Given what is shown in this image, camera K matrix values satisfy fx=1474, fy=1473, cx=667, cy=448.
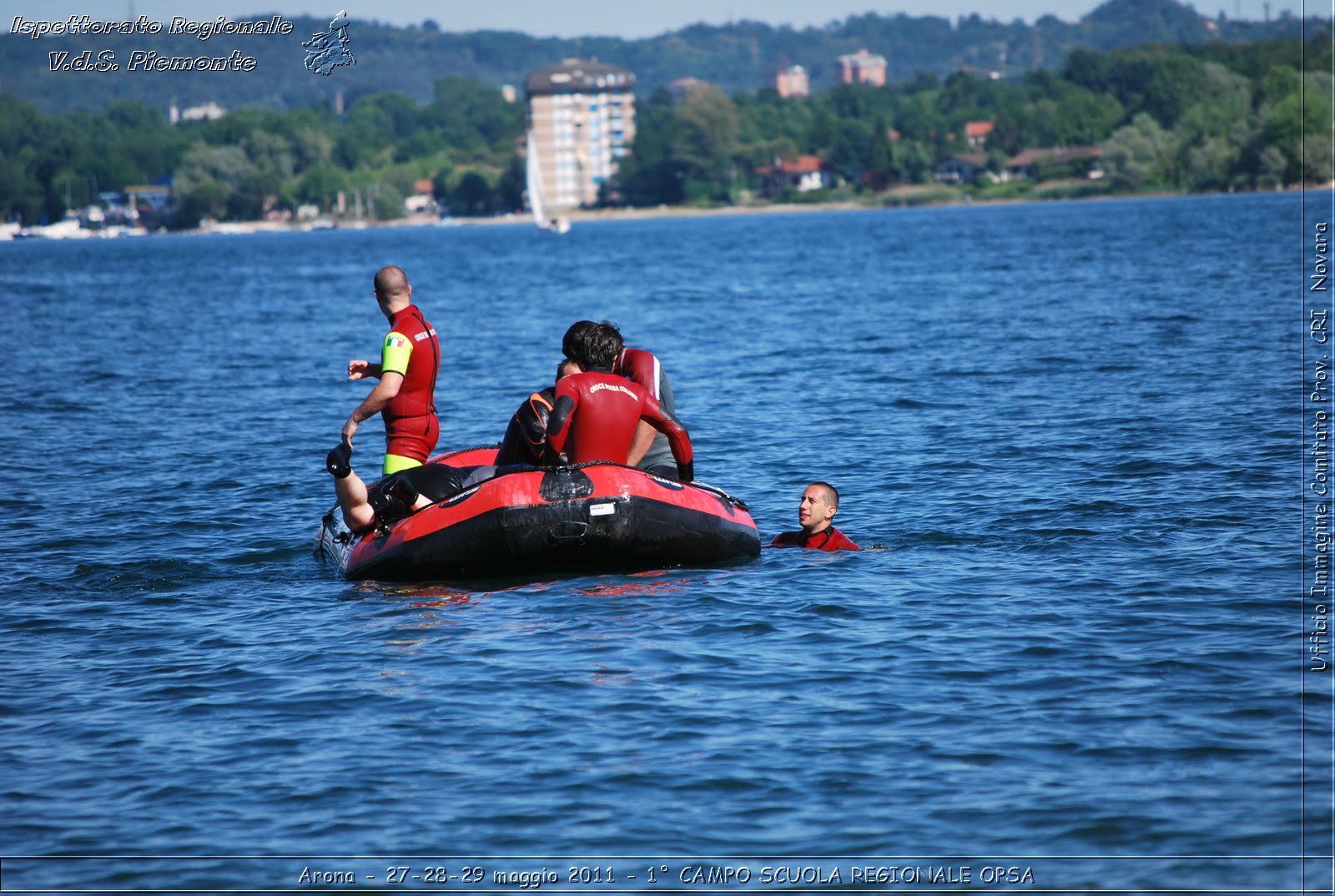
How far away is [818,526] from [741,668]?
10.3 ft

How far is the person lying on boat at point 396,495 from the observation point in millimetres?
10930

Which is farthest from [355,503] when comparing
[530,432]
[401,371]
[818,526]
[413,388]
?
[818,526]

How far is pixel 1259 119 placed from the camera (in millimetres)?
125125

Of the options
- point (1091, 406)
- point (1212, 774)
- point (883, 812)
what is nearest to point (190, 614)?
point (883, 812)

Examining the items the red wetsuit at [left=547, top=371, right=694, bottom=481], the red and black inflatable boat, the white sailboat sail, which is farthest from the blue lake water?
the white sailboat sail

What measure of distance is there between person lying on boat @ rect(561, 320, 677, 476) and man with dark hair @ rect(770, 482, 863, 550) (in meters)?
1.18

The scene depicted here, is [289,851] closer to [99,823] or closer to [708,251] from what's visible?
[99,823]

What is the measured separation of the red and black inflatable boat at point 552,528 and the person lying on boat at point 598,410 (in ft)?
0.65

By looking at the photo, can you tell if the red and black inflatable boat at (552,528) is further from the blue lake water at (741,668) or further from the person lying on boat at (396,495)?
the blue lake water at (741,668)

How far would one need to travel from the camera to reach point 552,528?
10477 mm

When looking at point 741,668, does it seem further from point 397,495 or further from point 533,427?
point 397,495

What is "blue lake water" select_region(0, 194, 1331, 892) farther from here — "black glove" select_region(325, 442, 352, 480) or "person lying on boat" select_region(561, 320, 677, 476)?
"black glove" select_region(325, 442, 352, 480)

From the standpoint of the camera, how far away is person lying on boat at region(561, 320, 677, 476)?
10531 mm

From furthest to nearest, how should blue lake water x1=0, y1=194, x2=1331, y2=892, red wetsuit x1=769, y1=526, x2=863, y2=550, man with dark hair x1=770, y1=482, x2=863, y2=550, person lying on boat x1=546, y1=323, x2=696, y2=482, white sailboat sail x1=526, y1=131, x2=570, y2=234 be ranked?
white sailboat sail x1=526, y1=131, x2=570, y2=234 < red wetsuit x1=769, y1=526, x2=863, y2=550 < man with dark hair x1=770, y1=482, x2=863, y2=550 < person lying on boat x1=546, y1=323, x2=696, y2=482 < blue lake water x1=0, y1=194, x2=1331, y2=892
